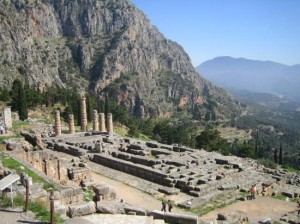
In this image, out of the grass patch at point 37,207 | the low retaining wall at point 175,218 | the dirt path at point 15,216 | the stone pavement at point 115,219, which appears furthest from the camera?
the low retaining wall at point 175,218

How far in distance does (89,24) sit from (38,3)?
27.1 m

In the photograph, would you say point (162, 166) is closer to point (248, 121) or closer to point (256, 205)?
point (256, 205)

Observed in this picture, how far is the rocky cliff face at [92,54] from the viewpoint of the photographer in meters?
124

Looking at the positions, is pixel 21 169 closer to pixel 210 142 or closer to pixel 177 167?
pixel 177 167

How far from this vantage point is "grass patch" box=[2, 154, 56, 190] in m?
17.5

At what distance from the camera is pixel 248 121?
194125 mm

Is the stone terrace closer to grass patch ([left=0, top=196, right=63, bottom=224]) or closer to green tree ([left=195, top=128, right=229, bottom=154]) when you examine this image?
grass patch ([left=0, top=196, right=63, bottom=224])

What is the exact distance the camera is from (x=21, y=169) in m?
19.9

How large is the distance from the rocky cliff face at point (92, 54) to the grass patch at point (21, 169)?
321ft

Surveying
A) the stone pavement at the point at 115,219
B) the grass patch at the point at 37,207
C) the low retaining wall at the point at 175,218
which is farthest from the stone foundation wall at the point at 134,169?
the grass patch at the point at 37,207

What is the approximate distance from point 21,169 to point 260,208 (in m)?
14.5

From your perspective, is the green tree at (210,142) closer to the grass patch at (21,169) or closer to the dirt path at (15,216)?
the grass patch at (21,169)

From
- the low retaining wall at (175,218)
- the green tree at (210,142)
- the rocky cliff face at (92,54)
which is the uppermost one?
the rocky cliff face at (92,54)

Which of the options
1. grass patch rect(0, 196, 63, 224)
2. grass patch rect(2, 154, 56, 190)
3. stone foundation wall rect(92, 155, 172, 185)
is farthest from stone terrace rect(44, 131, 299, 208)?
grass patch rect(0, 196, 63, 224)
